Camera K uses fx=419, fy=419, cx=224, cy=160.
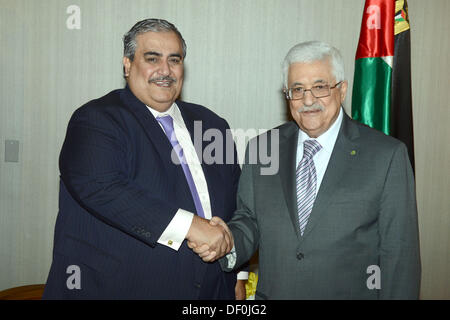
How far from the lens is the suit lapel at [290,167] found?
1.87m

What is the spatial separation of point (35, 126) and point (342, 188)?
8.77ft

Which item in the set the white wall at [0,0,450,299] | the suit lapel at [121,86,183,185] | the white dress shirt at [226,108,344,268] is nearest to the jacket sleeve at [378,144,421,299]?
the white dress shirt at [226,108,344,268]

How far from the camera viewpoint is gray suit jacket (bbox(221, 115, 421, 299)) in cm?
178

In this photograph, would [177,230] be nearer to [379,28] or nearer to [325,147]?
[325,147]

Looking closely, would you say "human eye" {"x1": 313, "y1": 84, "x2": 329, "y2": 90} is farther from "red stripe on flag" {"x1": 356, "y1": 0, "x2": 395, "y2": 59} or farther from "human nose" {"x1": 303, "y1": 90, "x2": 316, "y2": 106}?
"red stripe on flag" {"x1": 356, "y1": 0, "x2": 395, "y2": 59}

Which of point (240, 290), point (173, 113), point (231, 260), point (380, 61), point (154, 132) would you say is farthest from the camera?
point (380, 61)

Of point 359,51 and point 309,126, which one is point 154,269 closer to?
point 309,126

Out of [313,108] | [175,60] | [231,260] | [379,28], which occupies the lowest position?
[231,260]

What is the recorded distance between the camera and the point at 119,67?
11.3ft

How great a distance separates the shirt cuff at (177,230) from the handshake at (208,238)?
0.08ft

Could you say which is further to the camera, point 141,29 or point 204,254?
point 141,29

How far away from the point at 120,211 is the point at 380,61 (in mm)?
2009

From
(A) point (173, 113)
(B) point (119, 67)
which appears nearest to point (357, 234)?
(A) point (173, 113)

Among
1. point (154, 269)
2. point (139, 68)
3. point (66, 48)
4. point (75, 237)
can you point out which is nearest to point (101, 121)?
point (139, 68)
